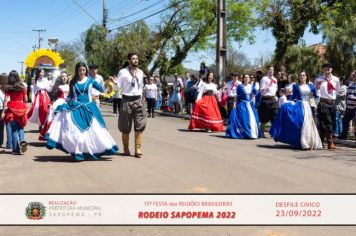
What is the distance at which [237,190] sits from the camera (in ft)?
24.1

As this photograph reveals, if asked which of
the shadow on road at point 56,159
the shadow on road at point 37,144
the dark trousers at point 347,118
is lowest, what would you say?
the shadow on road at point 56,159

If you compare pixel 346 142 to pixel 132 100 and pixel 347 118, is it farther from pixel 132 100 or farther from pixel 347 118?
pixel 132 100

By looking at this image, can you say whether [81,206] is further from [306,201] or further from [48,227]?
[306,201]

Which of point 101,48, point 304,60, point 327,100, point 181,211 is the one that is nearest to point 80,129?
point 181,211

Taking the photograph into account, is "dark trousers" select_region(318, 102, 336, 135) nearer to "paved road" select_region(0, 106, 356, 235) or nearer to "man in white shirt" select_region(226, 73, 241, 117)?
"paved road" select_region(0, 106, 356, 235)

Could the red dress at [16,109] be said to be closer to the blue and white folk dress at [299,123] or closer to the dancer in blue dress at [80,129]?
the dancer in blue dress at [80,129]

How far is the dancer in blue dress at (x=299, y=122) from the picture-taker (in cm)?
1207

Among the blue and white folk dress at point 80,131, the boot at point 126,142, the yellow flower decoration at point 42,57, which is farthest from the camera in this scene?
the yellow flower decoration at point 42,57

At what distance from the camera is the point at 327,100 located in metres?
12.5

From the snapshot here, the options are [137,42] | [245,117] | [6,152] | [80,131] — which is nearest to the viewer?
[80,131]

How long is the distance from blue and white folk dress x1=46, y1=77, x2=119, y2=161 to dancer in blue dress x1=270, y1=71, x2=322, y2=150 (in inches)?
181

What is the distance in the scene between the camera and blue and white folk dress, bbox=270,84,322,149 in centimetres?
1207

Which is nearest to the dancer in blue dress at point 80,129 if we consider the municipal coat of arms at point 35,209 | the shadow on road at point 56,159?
the shadow on road at point 56,159

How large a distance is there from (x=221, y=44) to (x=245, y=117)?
950cm
